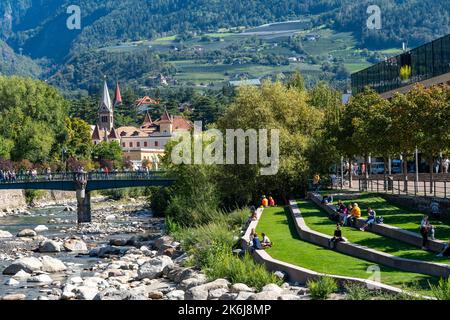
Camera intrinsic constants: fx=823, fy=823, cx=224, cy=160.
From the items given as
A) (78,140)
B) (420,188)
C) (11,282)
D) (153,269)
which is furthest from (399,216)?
(78,140)

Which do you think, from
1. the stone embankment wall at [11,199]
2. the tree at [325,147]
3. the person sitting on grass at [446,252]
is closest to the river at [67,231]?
the stone embankment wall at [11,199]

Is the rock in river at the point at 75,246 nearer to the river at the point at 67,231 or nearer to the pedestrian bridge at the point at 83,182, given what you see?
the river at the point at 67,231

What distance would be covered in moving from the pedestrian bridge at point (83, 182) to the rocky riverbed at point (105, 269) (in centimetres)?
552

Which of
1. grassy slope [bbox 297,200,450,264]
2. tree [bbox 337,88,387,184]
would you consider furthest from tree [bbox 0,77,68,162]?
grassy slope [bbox 297,200,450,264]

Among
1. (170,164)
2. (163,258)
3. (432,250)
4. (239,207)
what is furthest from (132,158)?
(432,250)

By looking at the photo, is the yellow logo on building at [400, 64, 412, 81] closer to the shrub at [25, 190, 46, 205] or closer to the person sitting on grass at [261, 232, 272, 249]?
the person sitting on grass at [261, 232, 272, 249]

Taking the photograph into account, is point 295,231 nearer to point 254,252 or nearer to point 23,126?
point 254,252

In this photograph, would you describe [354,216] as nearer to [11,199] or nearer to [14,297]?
[14,297]

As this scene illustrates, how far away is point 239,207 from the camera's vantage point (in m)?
54.9

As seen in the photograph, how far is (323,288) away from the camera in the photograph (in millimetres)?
22750

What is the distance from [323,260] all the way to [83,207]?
156 feet

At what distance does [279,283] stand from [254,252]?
5.92 metres

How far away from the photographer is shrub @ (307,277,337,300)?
22719mm

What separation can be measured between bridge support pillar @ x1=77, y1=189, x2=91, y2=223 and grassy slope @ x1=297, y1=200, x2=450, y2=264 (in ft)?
113
